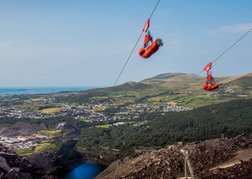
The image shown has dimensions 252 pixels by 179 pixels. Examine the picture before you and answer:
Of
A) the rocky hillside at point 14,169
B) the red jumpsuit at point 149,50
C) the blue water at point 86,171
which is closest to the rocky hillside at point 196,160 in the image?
the rocky hillside at point 14,169

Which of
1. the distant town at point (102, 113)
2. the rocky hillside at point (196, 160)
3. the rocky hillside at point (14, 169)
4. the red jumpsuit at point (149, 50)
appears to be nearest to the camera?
the red jumpsuit at point (149, 50)

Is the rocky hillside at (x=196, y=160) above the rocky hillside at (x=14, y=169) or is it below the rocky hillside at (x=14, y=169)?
below

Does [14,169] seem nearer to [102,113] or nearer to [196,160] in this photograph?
[196,160]

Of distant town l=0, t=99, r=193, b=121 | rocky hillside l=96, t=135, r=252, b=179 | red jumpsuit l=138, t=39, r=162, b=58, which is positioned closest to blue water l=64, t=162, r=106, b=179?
rocky hillside l=96, t=135, r=252, b=179

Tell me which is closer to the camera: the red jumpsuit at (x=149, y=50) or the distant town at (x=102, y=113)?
the red jumpsuit at (x=149, y=50)

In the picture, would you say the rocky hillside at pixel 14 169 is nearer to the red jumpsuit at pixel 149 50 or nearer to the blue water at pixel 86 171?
the red jumpsuit at pixel 149 50

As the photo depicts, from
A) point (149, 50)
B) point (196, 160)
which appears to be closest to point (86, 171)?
point (196, 160)

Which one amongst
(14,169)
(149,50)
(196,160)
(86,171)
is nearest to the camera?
(149,50)

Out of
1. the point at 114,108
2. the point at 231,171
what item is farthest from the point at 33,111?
the point at 231,171
